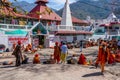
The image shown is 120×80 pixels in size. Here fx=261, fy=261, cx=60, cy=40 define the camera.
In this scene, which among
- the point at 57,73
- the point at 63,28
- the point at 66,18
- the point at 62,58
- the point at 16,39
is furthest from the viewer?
the point at 66,18

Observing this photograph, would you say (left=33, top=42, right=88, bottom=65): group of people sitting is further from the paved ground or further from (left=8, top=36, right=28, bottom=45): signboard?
(left=8, top=36, right=28, bottom=45): signboard

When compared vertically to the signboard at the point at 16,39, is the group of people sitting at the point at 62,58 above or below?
below

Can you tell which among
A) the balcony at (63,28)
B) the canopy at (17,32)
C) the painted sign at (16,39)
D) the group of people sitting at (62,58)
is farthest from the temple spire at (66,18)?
the group of people sitting at (62,58)

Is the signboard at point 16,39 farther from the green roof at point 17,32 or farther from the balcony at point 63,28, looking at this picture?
the balcony at point 63,28

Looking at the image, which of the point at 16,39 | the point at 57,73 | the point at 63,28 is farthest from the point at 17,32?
the point at 57,73

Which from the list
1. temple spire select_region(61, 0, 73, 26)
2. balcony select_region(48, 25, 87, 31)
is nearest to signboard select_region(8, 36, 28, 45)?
balcony select_region(48, 25, 87, 31)

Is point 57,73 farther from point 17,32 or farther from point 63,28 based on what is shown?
point 63,28

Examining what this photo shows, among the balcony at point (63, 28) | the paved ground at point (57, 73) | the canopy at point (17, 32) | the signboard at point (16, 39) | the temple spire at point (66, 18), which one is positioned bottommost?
the paved ground at point (57, 73)

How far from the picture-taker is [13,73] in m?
12.6

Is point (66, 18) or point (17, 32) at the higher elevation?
point (66, 18)

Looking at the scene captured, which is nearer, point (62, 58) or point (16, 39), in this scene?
point (62, 58)

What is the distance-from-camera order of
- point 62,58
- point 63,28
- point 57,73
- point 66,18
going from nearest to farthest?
point 57,73 < point 62,58 < point 63,28 < point 66,18

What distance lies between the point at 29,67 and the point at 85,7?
594ft

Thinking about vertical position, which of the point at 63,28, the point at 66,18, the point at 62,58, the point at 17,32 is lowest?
the point at 62,58
